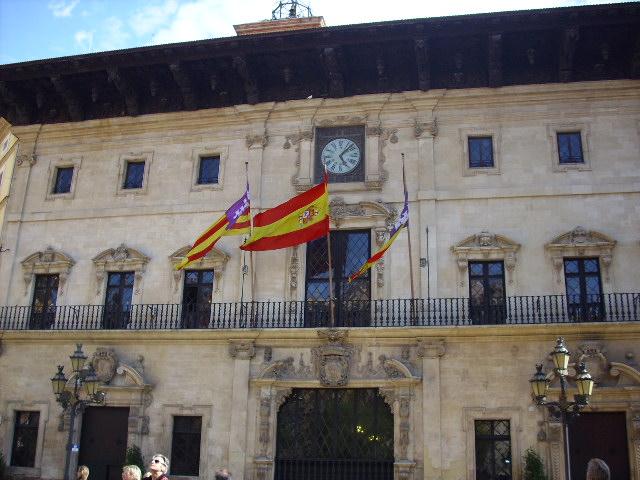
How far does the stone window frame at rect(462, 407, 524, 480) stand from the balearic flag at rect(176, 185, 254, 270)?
6744 millimetres

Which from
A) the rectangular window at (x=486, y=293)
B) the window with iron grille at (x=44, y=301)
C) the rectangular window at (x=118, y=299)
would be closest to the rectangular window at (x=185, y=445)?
the rectangular window at (x=118, y=299)

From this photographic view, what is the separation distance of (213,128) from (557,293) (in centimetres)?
1011

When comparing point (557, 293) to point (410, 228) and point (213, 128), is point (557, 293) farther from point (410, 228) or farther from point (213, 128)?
point (213, 128)

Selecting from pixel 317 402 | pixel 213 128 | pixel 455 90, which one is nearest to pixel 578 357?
pixel 317 402

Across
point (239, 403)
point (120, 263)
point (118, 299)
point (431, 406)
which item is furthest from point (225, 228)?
point (431, 406)

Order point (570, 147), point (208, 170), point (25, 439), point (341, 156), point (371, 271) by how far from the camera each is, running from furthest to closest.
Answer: point (208, 170) < point (341, 156) < point (25, 439) < point (570, 147) < point (371, 271)

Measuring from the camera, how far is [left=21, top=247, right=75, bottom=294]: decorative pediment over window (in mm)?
20391

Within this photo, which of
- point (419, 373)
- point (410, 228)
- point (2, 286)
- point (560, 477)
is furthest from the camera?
point (2, 286)

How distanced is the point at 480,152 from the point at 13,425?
13.9 meters

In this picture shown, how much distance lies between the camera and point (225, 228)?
60.1 ft

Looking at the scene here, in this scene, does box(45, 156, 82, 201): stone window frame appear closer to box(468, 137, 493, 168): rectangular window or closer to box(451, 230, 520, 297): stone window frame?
box(451, 230, 520, 297): stone window frame

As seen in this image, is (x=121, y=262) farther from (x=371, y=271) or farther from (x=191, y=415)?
(x=371, y=271)

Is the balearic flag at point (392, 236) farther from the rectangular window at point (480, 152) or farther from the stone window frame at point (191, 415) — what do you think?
the stone window frame at point (191, 415)

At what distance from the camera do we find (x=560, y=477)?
16.0 metres
